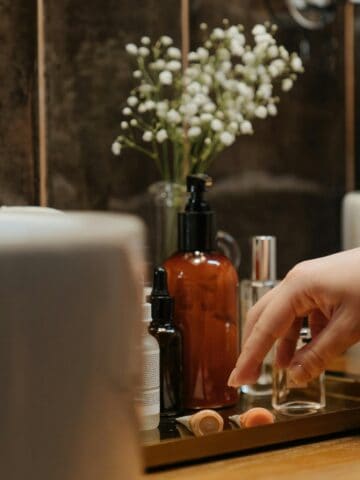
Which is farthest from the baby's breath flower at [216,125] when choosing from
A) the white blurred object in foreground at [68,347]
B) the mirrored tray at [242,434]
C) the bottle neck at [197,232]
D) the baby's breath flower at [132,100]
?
the white blurred object in foreground at [68,347]

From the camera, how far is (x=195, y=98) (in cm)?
115

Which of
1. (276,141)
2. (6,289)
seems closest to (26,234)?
(6,289)

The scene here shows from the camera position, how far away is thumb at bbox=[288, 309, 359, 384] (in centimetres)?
60

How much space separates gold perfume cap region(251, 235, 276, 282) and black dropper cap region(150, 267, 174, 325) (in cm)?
19

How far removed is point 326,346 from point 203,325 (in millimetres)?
313

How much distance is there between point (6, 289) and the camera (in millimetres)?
289

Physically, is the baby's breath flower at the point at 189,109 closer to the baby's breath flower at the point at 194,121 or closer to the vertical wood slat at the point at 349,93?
the baby's breath flower at the point at 194,121

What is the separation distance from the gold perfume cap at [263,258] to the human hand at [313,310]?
0.35 m

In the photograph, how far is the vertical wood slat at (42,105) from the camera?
46.5 inches

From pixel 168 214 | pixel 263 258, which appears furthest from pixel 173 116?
pixel 263 258

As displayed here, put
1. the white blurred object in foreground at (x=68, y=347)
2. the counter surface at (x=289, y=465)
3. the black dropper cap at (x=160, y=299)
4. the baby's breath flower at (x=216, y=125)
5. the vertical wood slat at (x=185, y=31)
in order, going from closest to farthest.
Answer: the white blurred object in foreground at (x=68, y=347) → the counter surface at (x=289, y=465) → the black dropper cap at (x=160, y=299) → the baby's breath flower at (x=216, y=125) → the vertical wood slat at (x=185, y=31)

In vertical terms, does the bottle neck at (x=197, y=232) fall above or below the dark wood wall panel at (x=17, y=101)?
below

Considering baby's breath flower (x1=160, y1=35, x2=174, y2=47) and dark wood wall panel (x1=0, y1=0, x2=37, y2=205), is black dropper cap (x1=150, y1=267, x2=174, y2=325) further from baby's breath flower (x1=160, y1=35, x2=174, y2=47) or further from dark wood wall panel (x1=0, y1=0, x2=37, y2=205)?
baby's breath flower (x1=160, y1=35, x2=174, y2=47)

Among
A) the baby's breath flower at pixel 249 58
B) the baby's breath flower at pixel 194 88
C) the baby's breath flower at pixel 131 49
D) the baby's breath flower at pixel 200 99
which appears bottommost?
the baby's breath flower at pixel 200 99
